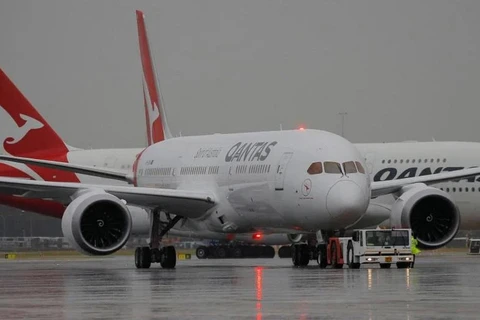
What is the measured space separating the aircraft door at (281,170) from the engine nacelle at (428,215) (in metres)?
4.96

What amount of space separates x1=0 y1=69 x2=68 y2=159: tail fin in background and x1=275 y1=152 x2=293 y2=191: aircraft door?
25740 mm

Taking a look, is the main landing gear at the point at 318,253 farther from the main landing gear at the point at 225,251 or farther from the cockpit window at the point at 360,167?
the main landing gear at the point at 225,251

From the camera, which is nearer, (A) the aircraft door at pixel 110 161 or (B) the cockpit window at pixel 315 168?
(B) the cockpit window at pixel 315 168

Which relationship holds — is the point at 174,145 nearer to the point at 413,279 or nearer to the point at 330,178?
the point at 330,178

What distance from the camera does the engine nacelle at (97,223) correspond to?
42719 mm

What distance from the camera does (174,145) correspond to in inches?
2039

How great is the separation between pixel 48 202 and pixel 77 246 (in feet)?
82.7

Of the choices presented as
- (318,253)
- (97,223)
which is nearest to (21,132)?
(97,223)

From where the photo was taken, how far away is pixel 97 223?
Result: 143ft

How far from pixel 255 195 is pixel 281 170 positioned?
1.58 meters

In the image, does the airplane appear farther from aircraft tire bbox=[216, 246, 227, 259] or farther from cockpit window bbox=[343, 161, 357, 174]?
aircraft tire bbox=[216, 246, 227, 259]

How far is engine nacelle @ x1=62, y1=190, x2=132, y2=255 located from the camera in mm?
42719

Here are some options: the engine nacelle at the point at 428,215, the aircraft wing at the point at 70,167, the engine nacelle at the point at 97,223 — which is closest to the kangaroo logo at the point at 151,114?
the aircraft wing at the point at 70,167

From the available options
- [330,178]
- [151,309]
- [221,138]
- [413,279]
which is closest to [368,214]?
[221,138]
